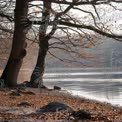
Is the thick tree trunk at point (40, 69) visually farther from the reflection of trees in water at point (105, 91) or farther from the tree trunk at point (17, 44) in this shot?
the reflection of trees in water at point (105, 91)

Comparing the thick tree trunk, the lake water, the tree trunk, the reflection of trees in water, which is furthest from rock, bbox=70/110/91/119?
the reflection of trees in water

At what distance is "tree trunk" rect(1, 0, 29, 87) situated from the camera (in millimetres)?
24281

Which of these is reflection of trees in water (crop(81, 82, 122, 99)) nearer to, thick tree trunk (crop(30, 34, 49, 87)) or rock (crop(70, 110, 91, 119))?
thick tree trunk (crop(30, 34, 49, 87))

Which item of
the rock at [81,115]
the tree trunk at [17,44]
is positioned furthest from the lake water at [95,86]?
the rock at [81,115]

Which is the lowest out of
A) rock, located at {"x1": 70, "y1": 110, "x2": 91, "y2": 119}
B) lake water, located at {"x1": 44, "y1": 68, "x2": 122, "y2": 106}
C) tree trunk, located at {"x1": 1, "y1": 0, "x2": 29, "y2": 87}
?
lake water, located at {"x1": 44, "y1": 68, "x2": 122, "y2": 106}

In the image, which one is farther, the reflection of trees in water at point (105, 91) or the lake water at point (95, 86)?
the reflection of trees in water at point (105, 91)

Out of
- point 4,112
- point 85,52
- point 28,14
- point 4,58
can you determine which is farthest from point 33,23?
point 4,58

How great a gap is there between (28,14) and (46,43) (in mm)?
3976

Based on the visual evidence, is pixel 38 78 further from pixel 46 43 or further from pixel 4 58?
pixel 4 58

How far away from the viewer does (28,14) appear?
2534 centimetres

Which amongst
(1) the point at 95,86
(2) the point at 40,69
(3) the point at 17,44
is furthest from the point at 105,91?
(3) the point at 17,44

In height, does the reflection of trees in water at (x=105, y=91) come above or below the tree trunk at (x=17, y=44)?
below

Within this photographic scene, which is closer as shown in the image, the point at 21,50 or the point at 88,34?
the point at 21,50

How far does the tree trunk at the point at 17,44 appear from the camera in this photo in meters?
24.3
